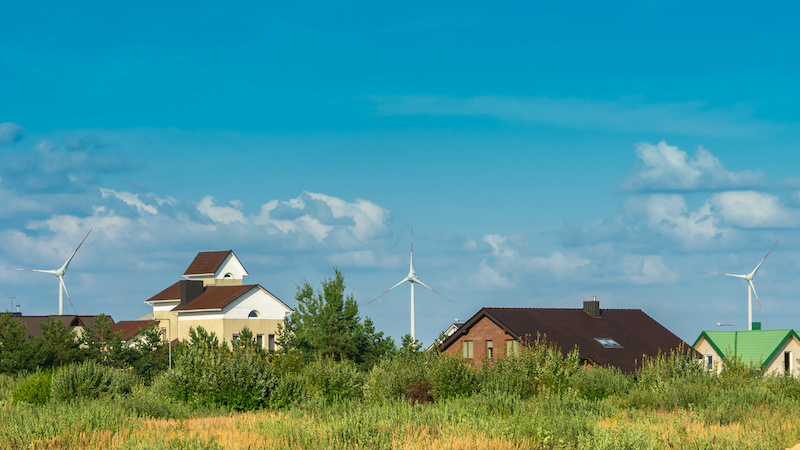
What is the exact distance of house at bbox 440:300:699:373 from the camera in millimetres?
55844

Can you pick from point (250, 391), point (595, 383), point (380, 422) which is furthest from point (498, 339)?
point (380, 422)

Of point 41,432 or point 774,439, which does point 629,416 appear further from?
point 41,432

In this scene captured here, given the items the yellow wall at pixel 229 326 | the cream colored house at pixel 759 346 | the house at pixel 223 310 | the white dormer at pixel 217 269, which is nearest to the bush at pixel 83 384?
the house at pixel 223 310

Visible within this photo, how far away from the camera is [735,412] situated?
25.2 m

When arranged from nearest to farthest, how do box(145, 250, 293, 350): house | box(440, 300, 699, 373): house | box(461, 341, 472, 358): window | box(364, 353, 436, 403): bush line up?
box(364, 353, 436, 403): bush, box(440, 300, 699, 373): house, box(461, 341, 472, 358): window, box(145, 250, 293, 350): house

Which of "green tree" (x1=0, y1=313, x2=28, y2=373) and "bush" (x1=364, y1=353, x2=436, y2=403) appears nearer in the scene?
"bush" (x1=364, y1=353, x2=436, y2=403)

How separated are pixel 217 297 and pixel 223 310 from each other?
9.37ft

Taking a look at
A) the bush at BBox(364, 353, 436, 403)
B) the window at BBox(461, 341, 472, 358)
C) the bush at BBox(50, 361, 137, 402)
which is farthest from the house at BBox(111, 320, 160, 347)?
the bush at BBox(364, 353, 436, 403)

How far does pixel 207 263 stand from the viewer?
86.5 metres

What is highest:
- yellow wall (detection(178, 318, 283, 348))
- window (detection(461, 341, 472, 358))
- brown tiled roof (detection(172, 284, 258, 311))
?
brown tiled roof (detection(172, 284, 258, 311))

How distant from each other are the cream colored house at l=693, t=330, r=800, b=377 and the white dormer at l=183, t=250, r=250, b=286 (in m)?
44.2

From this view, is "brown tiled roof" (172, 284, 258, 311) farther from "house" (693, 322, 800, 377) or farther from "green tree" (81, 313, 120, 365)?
"house" (693, 322, 800, 377)

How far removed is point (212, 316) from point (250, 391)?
42473mm

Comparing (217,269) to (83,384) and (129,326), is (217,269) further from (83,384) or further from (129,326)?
(83,384)
